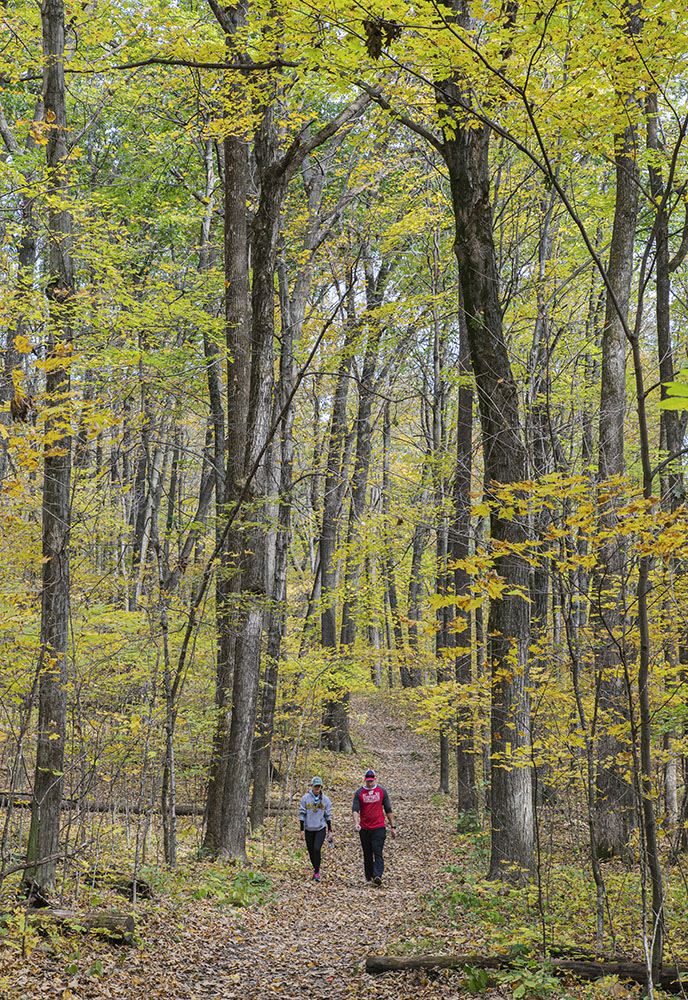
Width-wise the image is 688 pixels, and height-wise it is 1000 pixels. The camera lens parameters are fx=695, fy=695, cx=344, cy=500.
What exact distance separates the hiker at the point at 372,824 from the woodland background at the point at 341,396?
138 centimetres

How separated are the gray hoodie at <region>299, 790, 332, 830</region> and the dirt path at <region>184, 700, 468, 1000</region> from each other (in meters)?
0.67

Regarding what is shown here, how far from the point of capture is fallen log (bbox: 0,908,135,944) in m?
4.94

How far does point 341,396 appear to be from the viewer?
1728 centimetres

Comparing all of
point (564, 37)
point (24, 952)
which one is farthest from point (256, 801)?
point (564, 37)

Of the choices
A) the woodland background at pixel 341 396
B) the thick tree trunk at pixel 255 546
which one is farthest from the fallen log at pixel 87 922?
the thick tree trunk at pixel 255 546

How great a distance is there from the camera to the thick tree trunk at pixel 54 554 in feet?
18.3

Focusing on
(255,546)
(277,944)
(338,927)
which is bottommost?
(338,927)

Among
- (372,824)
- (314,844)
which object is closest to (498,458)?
(372,824)

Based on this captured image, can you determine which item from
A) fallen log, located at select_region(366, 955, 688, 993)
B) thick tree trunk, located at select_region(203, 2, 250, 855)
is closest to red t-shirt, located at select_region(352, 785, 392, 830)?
thick tree trunk, located at select_region(203, 2, 250, 855)

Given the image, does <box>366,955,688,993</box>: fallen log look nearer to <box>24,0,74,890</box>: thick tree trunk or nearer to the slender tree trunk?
<box>24,0,74,890</box>: thick tree trunk

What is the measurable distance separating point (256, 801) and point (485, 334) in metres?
8.26

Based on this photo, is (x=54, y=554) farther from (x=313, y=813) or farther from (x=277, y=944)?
(x=313, y=813)

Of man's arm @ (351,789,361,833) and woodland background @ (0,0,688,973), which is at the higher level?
woodland background @ (0,0,688,973)

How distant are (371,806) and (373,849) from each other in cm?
53
